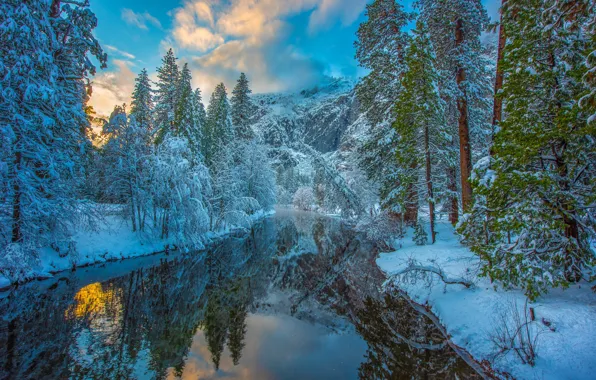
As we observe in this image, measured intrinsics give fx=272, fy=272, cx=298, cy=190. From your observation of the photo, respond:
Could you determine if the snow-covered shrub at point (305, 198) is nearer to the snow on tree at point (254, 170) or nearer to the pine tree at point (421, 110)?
the snow on tree at point (254, 170)

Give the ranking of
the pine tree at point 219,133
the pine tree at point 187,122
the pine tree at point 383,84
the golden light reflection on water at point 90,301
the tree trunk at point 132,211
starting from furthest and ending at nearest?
1. the pine tree at point 219,133
2. the pine tree at point 187,122
3. the tree trunk at point 132,211
4. the pine tree at point 383,84
5. the golden light reflection on water at point 90,301

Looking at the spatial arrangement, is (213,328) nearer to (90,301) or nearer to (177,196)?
(90,301)

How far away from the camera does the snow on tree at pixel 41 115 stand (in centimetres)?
1055

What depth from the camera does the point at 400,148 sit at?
15516 mm

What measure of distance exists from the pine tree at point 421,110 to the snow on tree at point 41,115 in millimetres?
16227

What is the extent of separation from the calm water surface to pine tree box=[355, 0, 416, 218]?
6919 millimetres

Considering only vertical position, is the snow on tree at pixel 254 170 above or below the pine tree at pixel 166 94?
below

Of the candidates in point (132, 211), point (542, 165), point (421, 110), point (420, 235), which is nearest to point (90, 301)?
point (132, 211)

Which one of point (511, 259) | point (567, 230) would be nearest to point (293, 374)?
point (511, 259)

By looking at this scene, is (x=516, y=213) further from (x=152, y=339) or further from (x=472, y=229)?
(x=152, y=339)

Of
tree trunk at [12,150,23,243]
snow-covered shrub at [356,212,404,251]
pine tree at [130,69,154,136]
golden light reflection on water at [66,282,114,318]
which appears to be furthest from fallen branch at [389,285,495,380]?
pine tree at [130,69,154,136]

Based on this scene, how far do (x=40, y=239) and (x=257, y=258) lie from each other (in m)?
11.8

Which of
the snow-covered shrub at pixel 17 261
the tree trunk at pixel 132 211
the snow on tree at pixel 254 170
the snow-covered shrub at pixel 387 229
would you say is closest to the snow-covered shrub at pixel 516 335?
the snow-covered shrub at pixel 387 229

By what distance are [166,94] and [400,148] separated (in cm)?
2721
